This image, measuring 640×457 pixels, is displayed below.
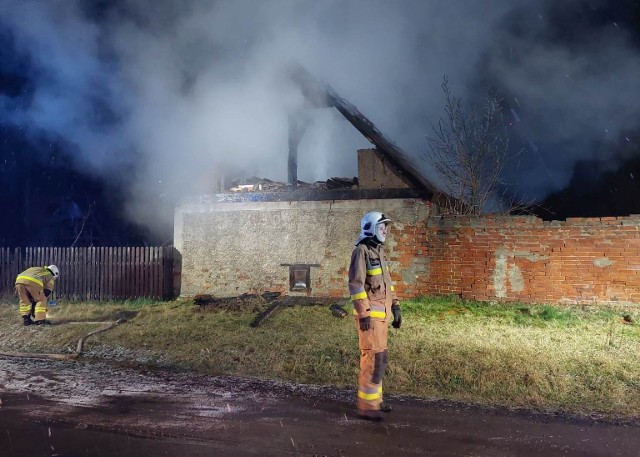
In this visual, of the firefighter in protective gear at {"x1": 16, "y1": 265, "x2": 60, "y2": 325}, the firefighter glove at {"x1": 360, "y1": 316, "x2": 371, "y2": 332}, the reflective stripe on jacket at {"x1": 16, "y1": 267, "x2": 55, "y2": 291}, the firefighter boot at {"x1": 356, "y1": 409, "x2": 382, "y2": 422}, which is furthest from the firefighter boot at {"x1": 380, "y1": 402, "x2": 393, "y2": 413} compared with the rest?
the reflective stripe on jacket at {"x1": 16, "y1": 267, "x2": 55, "y2": 291}

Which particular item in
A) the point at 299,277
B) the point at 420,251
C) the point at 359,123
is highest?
the point at 359,123

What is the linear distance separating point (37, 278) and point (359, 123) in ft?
25.7

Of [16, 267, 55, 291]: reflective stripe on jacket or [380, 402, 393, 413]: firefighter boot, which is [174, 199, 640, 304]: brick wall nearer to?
[16, 267, 55, 291]: reflective stripe on jacket

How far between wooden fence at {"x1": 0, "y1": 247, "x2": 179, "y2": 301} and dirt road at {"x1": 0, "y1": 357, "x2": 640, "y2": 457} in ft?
21.5

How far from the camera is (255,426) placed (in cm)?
430

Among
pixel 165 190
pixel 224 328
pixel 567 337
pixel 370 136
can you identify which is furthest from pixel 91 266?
pixel 567 337

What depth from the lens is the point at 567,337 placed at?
24.1 feet

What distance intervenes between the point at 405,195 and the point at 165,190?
20.9 feet

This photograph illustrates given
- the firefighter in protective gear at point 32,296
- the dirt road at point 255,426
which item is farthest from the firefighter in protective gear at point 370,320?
the firefighter in protective gear at point 32,296

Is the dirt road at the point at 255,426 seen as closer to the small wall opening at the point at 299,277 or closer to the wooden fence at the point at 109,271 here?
the small wall opening at the point at 299,277

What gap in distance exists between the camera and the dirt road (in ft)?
12.3

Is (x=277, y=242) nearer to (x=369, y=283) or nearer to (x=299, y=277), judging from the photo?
(x=299, y=277)

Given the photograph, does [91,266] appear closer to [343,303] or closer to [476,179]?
[343,303]

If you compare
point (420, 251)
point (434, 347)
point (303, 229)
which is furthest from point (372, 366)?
point (303, 229)
